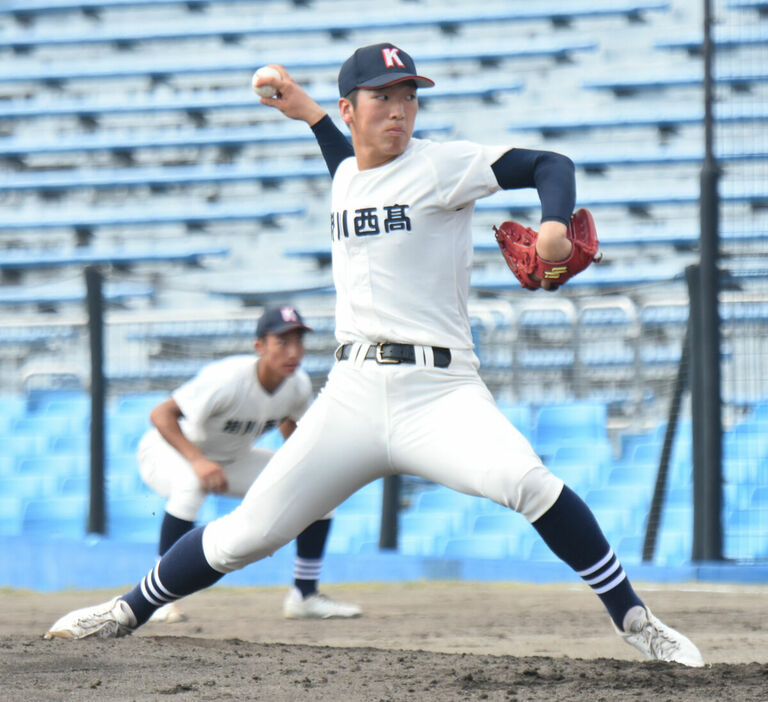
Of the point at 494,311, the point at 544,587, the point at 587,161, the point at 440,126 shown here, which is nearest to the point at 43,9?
the point at 440,126

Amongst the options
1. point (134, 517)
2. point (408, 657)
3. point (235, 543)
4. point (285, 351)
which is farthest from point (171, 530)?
point (134, 517)

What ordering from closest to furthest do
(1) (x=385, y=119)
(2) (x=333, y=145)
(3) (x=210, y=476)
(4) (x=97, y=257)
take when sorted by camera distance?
(1) (x=385, y=119) < (2) (x=333, y=145) < (3) (x=210, y=476) < (4) (x=97, y=257)

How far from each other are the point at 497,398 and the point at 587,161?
7.59m

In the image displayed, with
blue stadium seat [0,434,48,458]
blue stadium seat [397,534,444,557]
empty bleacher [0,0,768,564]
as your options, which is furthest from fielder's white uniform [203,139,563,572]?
empty bleacher [0,0,768,564]

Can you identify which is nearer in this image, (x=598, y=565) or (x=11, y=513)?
(x=598, y=565)

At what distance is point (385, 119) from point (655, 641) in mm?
1802

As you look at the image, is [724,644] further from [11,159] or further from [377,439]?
[11,159]

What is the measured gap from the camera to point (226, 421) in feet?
19.4

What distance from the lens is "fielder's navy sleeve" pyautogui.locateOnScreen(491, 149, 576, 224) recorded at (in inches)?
133

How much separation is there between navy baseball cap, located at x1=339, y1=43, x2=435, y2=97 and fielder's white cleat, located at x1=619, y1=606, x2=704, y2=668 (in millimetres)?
1754

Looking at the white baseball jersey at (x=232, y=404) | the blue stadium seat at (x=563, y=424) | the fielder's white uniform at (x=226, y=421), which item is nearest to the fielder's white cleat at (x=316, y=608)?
the fielder's white uniform at (x=226, y=421)

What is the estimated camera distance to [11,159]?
56.6 feet

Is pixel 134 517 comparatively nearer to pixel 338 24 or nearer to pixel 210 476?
pixel 210 476

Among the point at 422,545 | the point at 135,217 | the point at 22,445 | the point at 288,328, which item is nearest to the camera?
the point at 288,328
